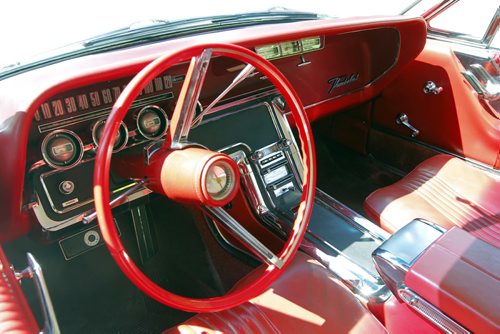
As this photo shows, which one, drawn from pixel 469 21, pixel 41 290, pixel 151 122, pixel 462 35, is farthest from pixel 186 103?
pixel 469 21

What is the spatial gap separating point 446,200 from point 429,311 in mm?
896

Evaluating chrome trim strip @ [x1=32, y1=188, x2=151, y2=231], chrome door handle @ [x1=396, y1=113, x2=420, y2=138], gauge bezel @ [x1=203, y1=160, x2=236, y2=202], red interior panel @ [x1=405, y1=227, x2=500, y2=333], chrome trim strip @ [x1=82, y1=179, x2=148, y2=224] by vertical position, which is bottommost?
chrome door handle @ [x1=396, y1=113, x2=420, y2=138]

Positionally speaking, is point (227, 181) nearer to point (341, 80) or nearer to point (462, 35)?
point (341, 80)

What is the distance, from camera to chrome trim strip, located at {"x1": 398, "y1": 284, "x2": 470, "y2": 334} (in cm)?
85

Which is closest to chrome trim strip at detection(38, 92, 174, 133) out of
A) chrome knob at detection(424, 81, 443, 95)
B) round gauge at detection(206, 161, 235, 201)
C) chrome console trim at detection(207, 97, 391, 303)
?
chrome console trim at detection(207, 97, 391, 303)

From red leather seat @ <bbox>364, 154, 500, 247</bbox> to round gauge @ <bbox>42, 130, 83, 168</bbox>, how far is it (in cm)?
109

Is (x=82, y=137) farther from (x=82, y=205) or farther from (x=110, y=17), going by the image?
(x=110, y=17)

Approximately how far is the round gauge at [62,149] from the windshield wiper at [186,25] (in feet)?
1.38

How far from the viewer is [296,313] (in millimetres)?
1146

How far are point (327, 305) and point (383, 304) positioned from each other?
152 millimetres

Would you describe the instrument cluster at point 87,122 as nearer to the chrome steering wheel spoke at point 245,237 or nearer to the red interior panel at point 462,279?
the chrome steering wheel spoke at point 245,237

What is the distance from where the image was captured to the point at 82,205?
1.26 metres

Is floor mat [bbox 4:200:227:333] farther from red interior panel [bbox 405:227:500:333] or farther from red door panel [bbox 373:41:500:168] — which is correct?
red door panel [bbox 373:41:500:168]

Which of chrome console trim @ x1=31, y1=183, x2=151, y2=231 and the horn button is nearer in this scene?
the horn button
